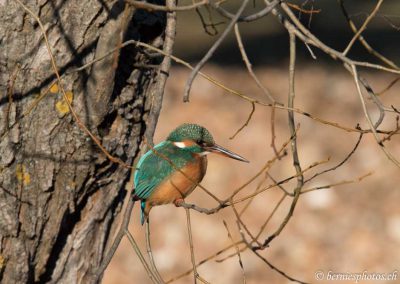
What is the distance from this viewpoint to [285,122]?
7246mm

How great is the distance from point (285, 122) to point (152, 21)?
4.39 m

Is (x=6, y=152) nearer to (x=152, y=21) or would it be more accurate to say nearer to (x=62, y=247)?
(x=62, y=247)

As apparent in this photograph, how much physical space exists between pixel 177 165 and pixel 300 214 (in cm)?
294

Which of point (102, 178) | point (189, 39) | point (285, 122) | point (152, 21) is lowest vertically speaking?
point (102, 178)

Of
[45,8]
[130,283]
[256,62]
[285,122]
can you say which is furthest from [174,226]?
[45,8]

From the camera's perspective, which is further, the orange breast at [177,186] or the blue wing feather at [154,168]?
the orange breast at [177,186]

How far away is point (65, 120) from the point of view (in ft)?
9.14

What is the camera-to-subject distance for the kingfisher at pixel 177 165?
11.6ft

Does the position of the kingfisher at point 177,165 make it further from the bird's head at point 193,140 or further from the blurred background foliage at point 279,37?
the blurred background foliage at point 279,37

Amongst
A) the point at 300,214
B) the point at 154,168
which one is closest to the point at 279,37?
the point at 300,214

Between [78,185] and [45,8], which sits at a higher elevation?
[45,8]
